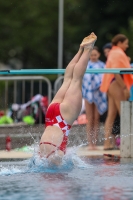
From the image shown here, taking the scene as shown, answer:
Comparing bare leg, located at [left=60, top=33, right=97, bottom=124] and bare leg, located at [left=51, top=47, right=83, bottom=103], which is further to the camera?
bare leg, located at [left=51, top=47, right=83, bottom=103]

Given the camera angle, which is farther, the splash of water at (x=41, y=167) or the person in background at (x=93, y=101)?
the person in background at (x=93, y=101)

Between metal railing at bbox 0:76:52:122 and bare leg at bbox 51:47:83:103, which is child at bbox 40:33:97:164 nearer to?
bare leg at bbox 51:47:83:103

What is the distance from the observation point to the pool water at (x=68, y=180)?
26.8 feet

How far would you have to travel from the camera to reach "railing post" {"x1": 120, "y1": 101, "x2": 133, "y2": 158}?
13.2m

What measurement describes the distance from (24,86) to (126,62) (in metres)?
4.13

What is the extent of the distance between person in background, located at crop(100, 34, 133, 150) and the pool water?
9.92ft

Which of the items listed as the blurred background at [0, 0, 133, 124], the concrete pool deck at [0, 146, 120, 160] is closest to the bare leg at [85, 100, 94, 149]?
the concrete pool deck at [0, 146, 120, 160]

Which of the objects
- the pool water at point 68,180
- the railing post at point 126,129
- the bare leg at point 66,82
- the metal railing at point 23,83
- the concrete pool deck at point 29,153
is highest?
the metal railing at point 23,83

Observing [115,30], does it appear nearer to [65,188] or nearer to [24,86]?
[24,86]

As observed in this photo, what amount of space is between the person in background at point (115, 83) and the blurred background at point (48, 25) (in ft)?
81.1

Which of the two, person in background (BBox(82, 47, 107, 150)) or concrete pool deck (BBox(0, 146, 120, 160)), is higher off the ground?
person in background (BBox(82, 47, 107, 150))

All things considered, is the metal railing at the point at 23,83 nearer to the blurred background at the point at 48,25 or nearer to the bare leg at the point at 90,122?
the bare leg at the point at 90,122

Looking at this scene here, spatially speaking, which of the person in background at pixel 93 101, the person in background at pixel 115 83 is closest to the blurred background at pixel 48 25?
the person in background at pixel 93 101

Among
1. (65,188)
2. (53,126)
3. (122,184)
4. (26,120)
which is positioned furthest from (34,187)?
(26,120)
